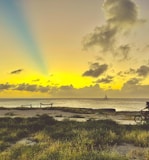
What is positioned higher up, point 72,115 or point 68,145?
point 72,115

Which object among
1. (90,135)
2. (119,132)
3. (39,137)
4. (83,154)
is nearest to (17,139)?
(39,137)

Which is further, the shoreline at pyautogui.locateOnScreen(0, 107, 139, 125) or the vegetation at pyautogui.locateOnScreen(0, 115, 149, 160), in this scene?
the shoreline at pyautogui.locateOnScreen(0, 107, 139, 125)

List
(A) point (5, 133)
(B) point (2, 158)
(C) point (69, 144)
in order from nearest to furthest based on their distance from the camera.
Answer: (B) point (2, 158) < (C) point (69, 144) < (A) point (5, 133)

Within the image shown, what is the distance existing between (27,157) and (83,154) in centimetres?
256

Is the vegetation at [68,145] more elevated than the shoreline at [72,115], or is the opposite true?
the shoreline at [72,115]

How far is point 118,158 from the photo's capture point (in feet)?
40.8

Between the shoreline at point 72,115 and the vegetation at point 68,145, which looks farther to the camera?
the shoreline at point 72,115

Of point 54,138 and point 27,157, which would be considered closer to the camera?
point 27,157

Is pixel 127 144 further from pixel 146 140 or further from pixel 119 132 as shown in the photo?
pixel 119 132

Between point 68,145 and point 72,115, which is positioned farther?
point 72,115

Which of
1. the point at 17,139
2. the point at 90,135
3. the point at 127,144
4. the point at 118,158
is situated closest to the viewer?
the point at 118,158

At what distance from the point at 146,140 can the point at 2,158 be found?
883cm

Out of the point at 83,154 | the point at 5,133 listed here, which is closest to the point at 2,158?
the point at 83,154

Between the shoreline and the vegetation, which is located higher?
the shoreline
